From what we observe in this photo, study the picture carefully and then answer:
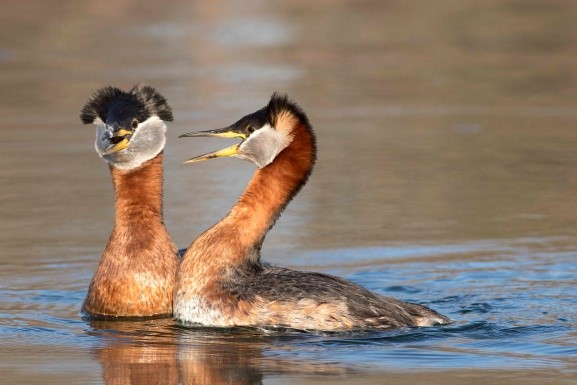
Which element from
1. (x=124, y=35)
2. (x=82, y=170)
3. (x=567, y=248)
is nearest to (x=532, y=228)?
(x=567, y=248)

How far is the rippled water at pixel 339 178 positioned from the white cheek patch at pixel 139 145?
138 centimetres

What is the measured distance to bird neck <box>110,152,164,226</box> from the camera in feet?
→ 38.0

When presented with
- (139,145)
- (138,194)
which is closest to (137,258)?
(138,194)

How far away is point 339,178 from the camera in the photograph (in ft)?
56.9

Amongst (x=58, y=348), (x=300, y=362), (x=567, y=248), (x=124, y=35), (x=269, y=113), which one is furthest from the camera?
(x=124, y=35)

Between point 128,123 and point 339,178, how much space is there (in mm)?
6269

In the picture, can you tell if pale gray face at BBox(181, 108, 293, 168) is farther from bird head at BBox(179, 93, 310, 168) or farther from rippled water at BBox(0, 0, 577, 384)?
rippled water at BBox(0, 0, 577, 384)

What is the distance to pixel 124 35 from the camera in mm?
30297

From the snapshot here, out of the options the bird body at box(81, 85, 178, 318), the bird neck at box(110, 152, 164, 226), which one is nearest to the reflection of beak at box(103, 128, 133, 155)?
the bird body at box(81, 85, 178, 318)

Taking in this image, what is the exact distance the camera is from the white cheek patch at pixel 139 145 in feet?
37.8

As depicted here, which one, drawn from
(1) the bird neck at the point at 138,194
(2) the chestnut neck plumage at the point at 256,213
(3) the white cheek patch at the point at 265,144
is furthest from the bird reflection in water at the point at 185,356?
(3) the white cheek patch at the point at 265,144

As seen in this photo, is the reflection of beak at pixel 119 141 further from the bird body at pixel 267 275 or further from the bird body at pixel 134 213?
the bird body at pixel 267 275

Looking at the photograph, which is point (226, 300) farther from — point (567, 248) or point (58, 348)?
point (567, 248)

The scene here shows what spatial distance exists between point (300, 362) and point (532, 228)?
5.39 metres
